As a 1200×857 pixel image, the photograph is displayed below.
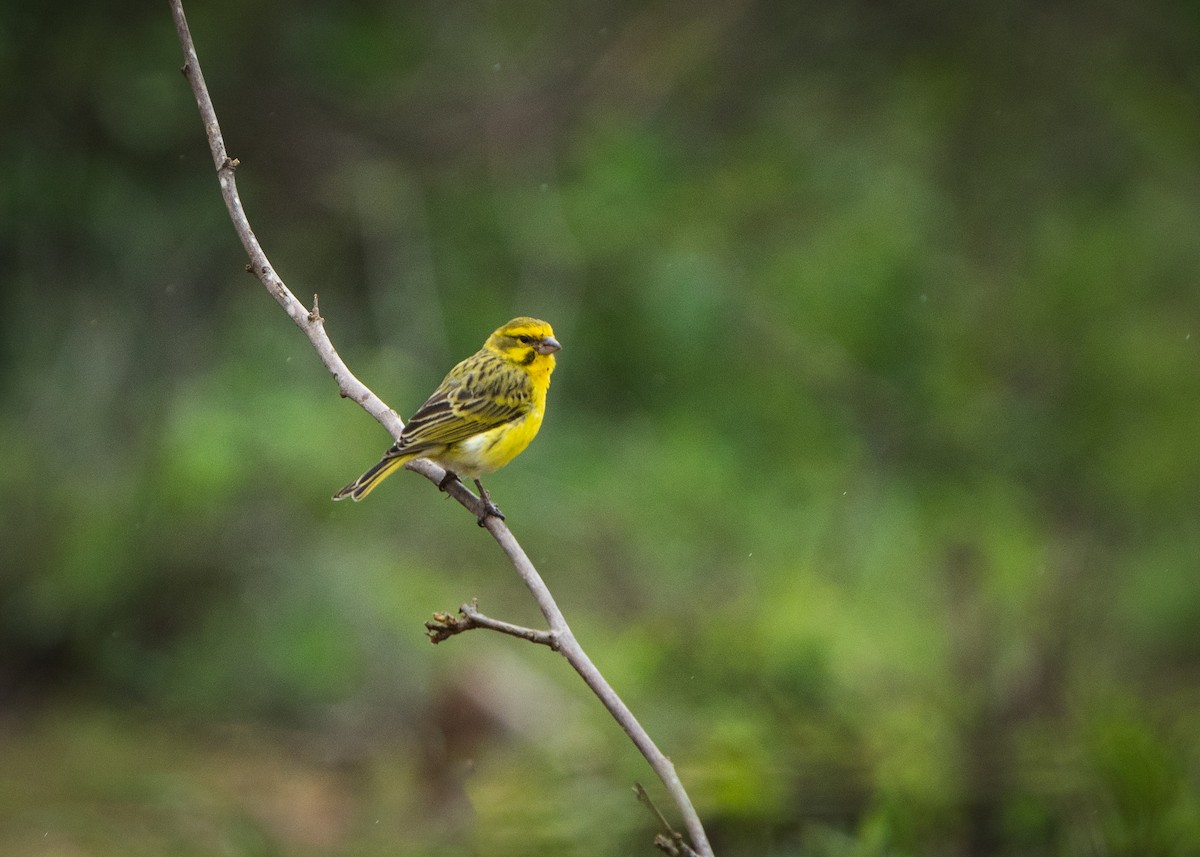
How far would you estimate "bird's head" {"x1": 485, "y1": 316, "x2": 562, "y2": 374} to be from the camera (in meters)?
4.57

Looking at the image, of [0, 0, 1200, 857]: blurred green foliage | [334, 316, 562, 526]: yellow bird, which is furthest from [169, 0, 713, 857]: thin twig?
[0, 0, 1200, 857]: blurred green foliage

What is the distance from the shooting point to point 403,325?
862 cm

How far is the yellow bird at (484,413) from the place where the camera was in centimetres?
385

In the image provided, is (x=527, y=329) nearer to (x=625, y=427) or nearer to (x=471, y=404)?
(x=471, y=404)

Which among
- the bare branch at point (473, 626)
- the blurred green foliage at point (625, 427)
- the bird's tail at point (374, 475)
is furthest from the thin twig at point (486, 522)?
the blurred green foliage at point (625, 427)

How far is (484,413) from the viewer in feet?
13.9

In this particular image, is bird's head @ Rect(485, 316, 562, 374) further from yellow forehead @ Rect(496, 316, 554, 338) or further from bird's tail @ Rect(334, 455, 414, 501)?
bird's tail @ Rect(334, 455, 414, 501)

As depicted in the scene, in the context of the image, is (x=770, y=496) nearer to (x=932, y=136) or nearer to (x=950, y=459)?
(x=950, y=459)

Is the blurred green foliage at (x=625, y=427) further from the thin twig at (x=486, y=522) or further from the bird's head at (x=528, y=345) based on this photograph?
the thin twig at (x=486, y=522)

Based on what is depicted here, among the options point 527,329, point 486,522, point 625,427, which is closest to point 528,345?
point 527,329

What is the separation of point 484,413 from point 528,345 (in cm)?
45

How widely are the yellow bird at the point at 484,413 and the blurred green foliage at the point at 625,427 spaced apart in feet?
4.15

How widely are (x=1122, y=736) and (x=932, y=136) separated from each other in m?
6.70

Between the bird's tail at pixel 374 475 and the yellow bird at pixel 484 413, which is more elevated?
the yellow bird at pixel 484 413
